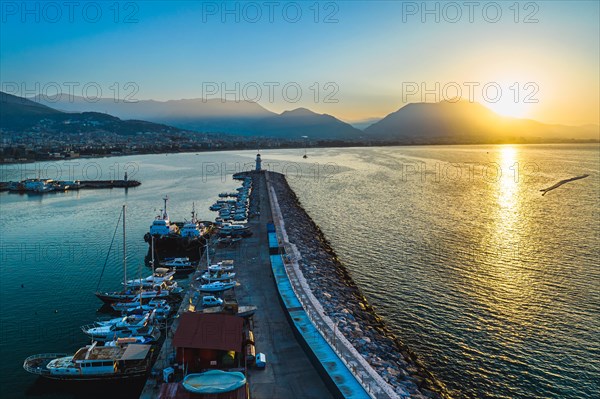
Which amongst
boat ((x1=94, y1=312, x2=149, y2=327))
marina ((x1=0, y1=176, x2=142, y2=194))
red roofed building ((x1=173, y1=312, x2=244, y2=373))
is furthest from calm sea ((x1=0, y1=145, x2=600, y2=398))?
marina ((x1=0, y1=176, x2=142, y2=194))

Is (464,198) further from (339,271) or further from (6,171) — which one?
(6,171)

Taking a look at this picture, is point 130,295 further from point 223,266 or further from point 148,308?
point 223,266

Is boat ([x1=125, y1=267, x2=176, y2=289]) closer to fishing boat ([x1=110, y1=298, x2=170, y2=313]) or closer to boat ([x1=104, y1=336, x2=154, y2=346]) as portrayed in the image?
fishing boat ([x1=110, y1=298, x2=170, y2=313])

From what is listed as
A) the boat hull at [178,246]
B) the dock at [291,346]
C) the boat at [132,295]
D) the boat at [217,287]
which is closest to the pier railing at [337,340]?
the dock at [291,346]

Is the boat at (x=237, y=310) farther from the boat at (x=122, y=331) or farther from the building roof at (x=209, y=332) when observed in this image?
the boat at (x=122, y=331)

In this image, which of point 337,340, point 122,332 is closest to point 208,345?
point 337,340

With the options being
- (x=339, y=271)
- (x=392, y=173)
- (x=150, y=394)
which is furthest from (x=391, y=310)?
(x=392, y=173)
